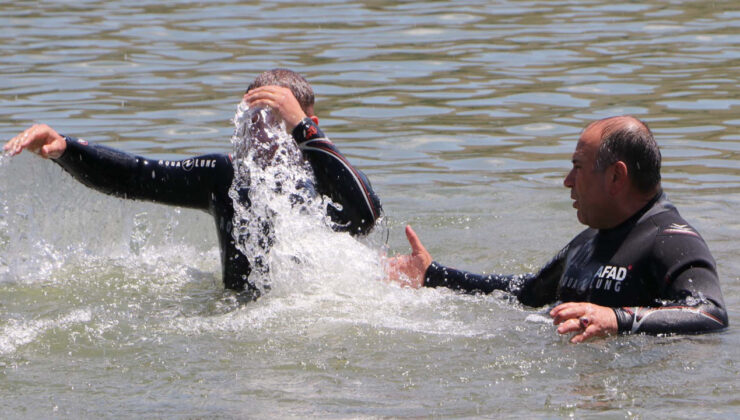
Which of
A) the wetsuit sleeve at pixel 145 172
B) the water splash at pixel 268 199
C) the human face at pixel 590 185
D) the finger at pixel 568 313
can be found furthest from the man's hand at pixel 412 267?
the finger at pixel 568 313

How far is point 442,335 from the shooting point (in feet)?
16.5

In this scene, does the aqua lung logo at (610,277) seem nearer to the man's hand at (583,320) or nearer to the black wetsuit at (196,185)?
the man's hand at (583,320)

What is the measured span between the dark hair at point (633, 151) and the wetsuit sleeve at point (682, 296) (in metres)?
0.27

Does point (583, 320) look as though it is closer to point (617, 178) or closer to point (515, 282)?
point (617, 178)

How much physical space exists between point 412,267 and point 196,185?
3.67 ft

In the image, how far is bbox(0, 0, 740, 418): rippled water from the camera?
439cm

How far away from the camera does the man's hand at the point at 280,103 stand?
220 inches

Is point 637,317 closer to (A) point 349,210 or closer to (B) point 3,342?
(A) point 349,210

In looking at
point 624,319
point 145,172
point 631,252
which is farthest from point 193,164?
point 624,319

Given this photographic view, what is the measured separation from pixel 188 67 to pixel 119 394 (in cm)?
860

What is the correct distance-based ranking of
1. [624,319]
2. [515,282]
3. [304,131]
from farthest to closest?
[515,282]
[304,131]
[624,319]

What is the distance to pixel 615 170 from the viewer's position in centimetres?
488

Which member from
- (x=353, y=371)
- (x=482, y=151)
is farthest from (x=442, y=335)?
(x=482, y=151)

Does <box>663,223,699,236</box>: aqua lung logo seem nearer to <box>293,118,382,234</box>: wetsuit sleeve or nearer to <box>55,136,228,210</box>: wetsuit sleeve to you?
<box>293,118,382,234</box>: wetsuit sleeve
